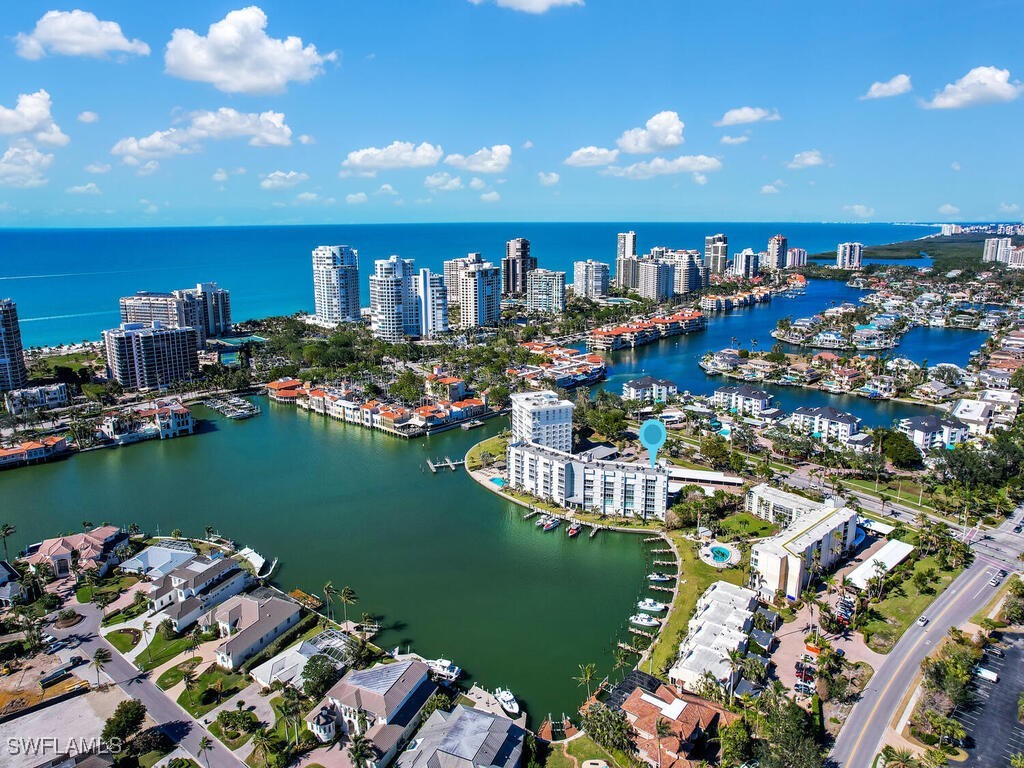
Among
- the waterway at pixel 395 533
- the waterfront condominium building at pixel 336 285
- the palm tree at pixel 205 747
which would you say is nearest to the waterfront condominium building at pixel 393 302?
the waterfront condominium building at pixel 336 285

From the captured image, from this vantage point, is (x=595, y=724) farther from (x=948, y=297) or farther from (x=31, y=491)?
(x=948, y=297)

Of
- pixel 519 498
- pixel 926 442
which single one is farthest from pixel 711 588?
pixel 926 442

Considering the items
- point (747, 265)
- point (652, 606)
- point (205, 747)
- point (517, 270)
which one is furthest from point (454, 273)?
point (205, 747)

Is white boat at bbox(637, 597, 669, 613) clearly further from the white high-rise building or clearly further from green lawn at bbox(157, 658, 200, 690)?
the white high-rise building

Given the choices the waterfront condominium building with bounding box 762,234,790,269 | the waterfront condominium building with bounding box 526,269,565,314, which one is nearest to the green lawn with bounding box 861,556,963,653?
the waterfront condominium building with bounding box 526,269,565,314

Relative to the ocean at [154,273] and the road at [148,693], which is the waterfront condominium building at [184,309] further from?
the road at [148,693]

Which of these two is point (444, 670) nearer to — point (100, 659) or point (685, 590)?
point (685, 590)
